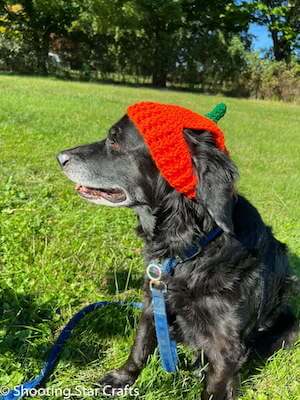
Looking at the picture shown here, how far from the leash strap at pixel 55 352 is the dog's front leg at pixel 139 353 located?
0.32 m

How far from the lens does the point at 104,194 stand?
2.67 metres

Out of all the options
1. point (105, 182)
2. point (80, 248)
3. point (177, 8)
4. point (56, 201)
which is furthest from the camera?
point (177, 8)

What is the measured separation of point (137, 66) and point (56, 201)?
84.0 feet

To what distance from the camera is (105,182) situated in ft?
8.46

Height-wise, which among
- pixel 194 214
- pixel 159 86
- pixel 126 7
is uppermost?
pixel 126 7

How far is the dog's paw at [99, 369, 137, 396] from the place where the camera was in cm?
256

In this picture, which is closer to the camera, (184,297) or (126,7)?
(184,297)

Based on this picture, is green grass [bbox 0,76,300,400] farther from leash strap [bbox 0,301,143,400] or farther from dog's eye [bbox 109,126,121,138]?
dog's eye [bbox 109,126,121,138]

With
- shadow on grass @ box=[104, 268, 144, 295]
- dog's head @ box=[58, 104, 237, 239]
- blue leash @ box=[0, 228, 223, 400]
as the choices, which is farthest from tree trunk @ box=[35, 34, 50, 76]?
blue leash @ box=[0, 228, 223, 400]

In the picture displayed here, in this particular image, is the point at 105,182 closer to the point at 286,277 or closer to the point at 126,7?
the point at 286,277

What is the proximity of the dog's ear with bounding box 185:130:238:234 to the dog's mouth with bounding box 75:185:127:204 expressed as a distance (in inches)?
20.4

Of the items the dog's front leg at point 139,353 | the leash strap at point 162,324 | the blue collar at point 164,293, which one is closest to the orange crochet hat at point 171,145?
the blue collar at point 164,293

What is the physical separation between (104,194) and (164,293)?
67 centimetres

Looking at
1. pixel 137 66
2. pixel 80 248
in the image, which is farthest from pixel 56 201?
pixel 137 66
